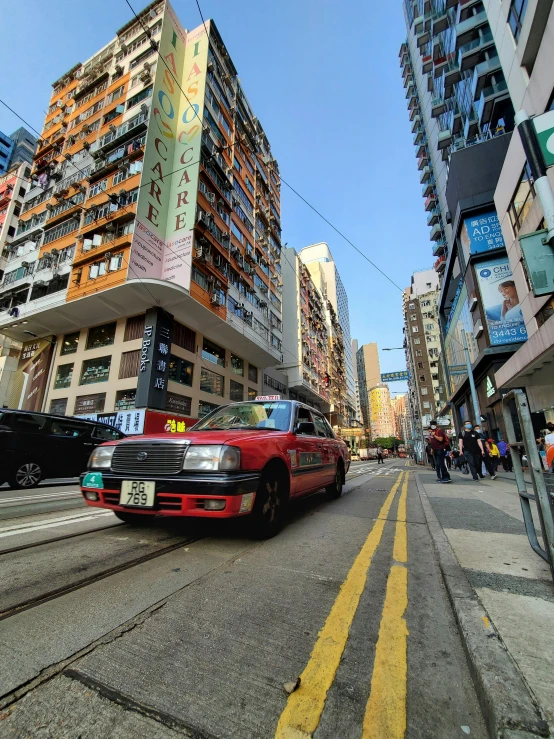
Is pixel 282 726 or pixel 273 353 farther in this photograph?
pixel 273 353

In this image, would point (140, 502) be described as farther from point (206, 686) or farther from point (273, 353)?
point (273, 353)

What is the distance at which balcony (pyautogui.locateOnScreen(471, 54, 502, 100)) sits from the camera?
77.3 ft

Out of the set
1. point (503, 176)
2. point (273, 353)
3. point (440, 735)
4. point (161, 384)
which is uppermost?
point (503, 176)

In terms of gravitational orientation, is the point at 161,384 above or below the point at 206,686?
above

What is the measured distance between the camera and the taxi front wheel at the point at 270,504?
3.38 meters

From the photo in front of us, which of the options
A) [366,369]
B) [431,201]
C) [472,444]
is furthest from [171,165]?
[366,369]

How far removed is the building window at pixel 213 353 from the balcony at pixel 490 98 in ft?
86.2

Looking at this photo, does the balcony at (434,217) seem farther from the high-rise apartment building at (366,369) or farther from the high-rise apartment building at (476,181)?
the high-rise apartment building at (366,369)

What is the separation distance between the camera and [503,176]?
1686 cm

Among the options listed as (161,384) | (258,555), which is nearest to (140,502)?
(258,555)

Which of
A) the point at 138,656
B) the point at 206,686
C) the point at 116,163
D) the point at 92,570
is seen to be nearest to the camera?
the point at 206,686

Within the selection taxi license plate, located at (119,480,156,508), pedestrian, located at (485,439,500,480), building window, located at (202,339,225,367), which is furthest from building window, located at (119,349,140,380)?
taxi license plate, located at (119,480,156,508)

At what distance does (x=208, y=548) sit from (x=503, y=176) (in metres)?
21.7

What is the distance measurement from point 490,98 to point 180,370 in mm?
28802
